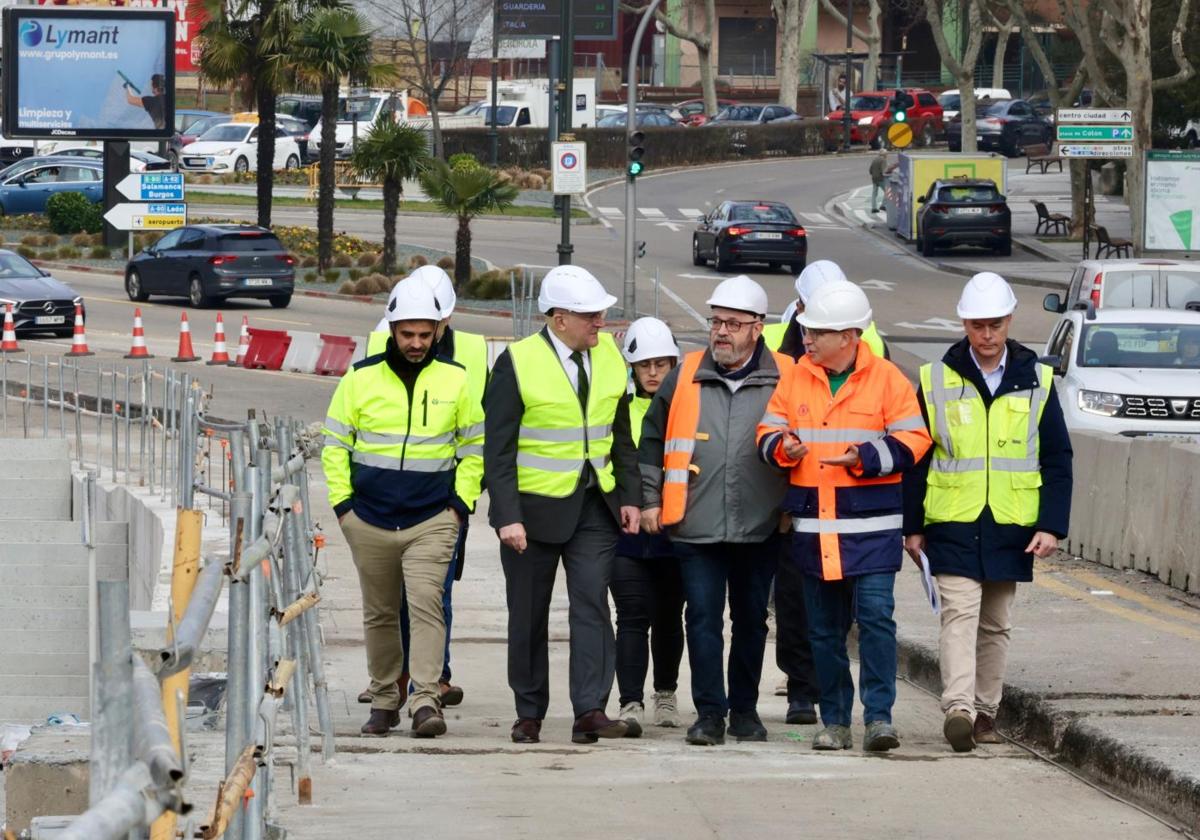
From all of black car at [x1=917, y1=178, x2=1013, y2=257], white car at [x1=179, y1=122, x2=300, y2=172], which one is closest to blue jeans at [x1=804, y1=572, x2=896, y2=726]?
black car at [x1=917, y1=178, x2=1013, y2=257]

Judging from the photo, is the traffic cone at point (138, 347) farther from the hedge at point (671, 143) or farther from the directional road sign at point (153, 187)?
the hedge at point (671, 143)

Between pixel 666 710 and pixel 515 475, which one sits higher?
pixel 515 475

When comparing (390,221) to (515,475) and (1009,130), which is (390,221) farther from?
(1009,130)

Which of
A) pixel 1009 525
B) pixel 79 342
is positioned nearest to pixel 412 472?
pixel 1009 525

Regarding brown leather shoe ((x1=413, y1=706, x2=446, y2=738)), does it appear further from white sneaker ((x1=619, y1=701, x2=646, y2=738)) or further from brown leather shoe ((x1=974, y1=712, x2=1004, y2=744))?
brown leather shoe ((x1=974, y1=712, x2=1004, y2=744))

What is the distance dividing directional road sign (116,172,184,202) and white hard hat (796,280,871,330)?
2923cm

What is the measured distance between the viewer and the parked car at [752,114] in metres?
70.6

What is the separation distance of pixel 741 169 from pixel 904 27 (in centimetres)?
2066

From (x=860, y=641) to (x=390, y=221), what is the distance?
30348 mm

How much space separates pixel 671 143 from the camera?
212 ft

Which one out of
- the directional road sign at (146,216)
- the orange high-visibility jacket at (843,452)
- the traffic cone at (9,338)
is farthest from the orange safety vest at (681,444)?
the directional road sign at (146,216)

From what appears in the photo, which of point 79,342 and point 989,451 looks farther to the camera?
point 79,342

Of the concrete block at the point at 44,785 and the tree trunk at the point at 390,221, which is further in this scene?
the tree trunk at the point at 390,221

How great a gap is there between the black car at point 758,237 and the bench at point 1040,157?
2307cm
